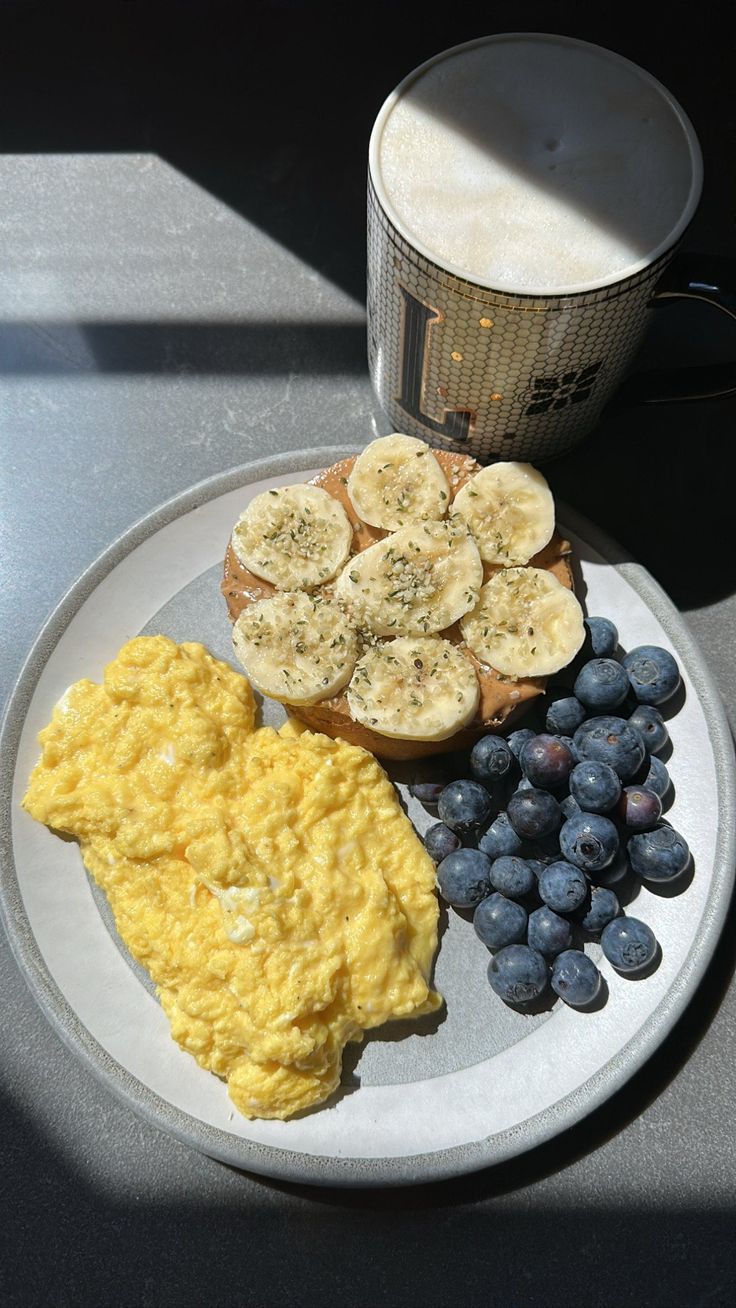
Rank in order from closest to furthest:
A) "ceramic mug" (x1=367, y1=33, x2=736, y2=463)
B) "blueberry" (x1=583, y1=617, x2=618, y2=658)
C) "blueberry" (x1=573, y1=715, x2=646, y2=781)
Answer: "ceramic mug" (x1=367, y1=33, x2=736, y2=463), "blueberry" (x1=573, y1=715, x2=646, y2=781), "blueberry" (x1=583, y1=617, x2=618, y2=658)

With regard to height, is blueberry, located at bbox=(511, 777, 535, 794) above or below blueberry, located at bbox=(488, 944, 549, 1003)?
above

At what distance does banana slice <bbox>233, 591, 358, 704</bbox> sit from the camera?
75.2 inches

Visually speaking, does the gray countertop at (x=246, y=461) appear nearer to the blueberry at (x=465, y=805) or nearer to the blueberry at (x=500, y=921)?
the blueberry at (x=500, y=921)

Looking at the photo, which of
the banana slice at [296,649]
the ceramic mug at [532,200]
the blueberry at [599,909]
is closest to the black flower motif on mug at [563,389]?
the ceramic mug at [532,200]

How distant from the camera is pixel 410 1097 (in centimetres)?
187

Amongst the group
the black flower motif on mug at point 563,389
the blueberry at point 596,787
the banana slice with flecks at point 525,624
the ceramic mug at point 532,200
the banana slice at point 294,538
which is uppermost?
the ceramic mug at point 532,200

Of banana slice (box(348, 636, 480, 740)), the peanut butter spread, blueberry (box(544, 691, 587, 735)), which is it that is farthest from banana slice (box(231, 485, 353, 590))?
blueberry (box(544, 691, 587, 735))

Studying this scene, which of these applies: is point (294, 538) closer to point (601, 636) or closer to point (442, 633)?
point (442, 633)

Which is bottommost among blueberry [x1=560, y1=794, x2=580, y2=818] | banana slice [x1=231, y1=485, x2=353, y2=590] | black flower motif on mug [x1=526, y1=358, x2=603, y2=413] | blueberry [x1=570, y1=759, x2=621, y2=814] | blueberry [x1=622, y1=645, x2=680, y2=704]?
blueberry [x1=560, y1=794, x2=580, y2=818]

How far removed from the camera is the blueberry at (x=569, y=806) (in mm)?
1935

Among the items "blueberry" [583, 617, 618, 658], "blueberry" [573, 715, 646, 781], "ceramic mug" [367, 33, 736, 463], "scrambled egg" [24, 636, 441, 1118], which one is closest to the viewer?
"ceramic mug" [367, 33, 736, 463]

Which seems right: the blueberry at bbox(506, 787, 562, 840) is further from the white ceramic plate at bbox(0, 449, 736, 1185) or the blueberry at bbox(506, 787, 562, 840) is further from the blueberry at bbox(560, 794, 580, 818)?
the white ceramic plate at bbox(0, 449, 736, 1185)

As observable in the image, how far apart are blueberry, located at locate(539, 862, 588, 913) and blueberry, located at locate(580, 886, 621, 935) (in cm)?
4

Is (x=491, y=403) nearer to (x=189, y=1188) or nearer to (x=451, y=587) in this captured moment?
(x=451, y=587)
